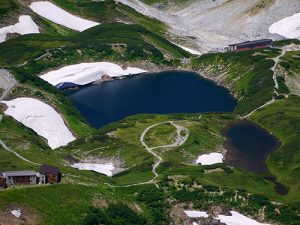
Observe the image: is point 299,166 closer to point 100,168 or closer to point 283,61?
point 100,168

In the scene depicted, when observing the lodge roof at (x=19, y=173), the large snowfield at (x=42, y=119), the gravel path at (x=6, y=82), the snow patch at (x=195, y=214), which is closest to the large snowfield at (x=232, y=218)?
the snow patch at (x=195, y=214)

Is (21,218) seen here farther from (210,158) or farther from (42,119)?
(42,119)

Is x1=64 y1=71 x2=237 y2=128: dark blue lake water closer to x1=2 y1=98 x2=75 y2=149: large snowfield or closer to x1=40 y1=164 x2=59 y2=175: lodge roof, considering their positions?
x1=2 y1=98 x2=75 y2=149: large snowfield

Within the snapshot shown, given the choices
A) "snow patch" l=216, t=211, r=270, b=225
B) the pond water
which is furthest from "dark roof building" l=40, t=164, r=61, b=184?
the pond water

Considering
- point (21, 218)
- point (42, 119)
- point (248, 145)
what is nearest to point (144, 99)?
point (42, 119)

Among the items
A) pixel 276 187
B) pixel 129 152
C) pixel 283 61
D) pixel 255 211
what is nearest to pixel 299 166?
pixel 276 187
